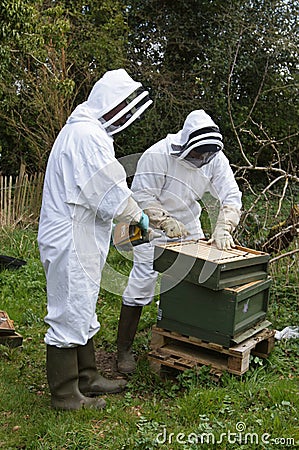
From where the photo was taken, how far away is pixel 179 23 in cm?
1083

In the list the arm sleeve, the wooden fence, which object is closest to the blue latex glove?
the arm sleeve

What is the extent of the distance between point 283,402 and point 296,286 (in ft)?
6.51

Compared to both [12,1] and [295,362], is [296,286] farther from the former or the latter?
[12,1]

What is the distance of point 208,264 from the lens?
11.7 ft

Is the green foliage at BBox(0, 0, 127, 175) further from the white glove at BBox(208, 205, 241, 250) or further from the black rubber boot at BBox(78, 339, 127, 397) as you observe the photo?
the black rubber boot at BBox(78, 339, 127, 397)

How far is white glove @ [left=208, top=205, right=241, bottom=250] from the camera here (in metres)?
4.03

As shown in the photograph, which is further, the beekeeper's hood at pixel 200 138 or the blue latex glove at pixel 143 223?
the beekeeper's hood at pixel 200 138

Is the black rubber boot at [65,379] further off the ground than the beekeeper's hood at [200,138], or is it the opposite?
the beekeeper's hood at [200,138]

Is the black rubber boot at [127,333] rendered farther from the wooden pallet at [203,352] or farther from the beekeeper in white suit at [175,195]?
the wooden pallet at [203,352]

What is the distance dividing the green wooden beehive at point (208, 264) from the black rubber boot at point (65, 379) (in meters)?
0.80

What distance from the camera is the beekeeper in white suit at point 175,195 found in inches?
158

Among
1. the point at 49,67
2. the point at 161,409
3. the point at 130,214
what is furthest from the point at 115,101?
the point at 49,67

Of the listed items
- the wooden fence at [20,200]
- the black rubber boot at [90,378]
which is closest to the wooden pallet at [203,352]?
the black rubber boot at [90,378]
